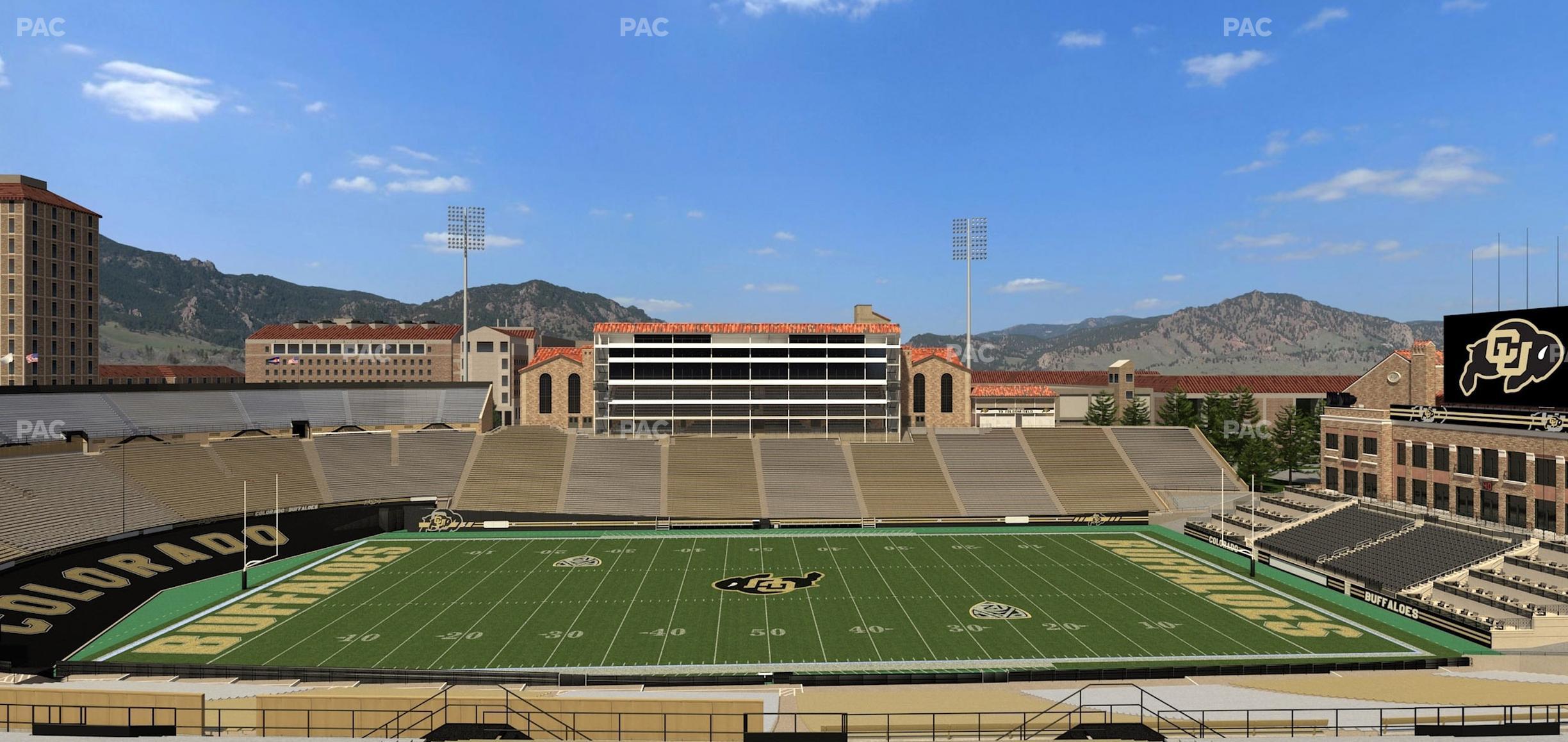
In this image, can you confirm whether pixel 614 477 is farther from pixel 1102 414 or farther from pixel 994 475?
pixel 1102 414

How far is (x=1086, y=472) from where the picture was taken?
59.4 meters

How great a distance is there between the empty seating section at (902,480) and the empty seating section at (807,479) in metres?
1.24

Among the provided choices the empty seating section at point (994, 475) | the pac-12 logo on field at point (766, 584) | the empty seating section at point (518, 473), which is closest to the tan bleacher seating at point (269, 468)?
the empty seating section at point (518, 473)

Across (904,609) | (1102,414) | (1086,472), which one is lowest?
(904,609)

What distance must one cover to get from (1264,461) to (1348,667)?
42.3 metres

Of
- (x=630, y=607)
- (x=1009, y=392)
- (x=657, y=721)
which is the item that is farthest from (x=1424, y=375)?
(x=657, y=721)

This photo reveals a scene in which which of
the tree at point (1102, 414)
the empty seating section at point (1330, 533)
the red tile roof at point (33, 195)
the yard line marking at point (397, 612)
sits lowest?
the yard line marking at point (397, 612)

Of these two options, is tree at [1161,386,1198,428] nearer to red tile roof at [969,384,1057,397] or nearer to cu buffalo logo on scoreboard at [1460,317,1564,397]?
red tile roof at [969,384,1057,397]

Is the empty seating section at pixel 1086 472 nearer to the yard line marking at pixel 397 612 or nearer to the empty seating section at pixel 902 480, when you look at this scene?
the empty seating section at pixel 902 480

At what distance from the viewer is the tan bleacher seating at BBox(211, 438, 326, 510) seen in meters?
47.5

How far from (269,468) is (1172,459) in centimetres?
6287

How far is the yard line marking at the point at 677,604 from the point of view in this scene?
28.2m

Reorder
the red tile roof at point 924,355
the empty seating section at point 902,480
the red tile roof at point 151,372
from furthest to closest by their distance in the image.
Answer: the red tile roof at point 151,372
the red tile roof at point 924,355
the empty seating section at point 902,480

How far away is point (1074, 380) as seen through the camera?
355 feet
